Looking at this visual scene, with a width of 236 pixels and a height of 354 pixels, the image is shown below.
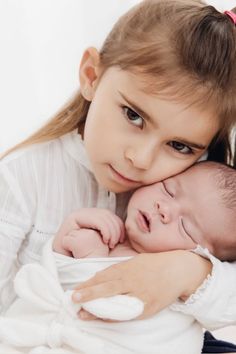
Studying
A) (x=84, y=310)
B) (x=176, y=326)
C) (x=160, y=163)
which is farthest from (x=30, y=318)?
(x=160, y=163)

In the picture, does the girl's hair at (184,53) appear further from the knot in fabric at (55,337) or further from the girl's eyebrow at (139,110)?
the knot in fabric at (55,337)

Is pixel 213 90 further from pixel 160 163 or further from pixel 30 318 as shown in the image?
pixel 30 318

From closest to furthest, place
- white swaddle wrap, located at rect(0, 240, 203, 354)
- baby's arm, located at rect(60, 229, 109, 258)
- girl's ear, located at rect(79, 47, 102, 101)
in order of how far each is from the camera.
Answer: white swaddle wrap, located at rect(0, 240, 203, 354) < baby's arm, located at rect(60, 229, 109, 258) < girl's ear, located at rect(79, 47, 102, 101)

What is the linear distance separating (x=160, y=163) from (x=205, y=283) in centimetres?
26

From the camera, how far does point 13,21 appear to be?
215cm

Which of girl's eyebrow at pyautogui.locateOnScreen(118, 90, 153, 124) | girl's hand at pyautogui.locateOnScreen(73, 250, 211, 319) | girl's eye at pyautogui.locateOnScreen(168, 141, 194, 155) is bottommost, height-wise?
girl's hand at pyautogui.locateOnScreen(73, 250, 211, 319)

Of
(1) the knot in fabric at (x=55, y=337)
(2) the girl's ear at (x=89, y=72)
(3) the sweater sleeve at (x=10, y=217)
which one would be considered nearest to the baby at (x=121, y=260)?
(1) the knot in fabric at (x=55, y=337)

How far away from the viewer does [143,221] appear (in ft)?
4.33

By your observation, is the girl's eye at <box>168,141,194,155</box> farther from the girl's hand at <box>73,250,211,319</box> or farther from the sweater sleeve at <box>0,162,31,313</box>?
the sweater sleeve at <box>0,162,31,313</box>

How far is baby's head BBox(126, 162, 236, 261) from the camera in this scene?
1.31 metres

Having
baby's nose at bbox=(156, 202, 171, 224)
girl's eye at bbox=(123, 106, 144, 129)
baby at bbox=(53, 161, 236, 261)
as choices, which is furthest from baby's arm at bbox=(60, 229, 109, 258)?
girl's eye at bbox=(123, 106, 144, 129)

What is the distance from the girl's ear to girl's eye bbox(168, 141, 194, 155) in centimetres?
23

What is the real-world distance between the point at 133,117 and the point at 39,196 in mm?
295

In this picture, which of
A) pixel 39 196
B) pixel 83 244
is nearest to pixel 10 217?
pixel 39 196
